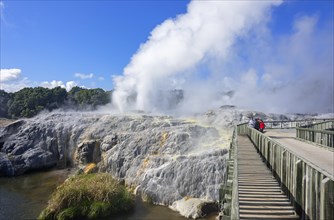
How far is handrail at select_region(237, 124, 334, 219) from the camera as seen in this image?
508 cm

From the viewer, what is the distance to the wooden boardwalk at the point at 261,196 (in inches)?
256

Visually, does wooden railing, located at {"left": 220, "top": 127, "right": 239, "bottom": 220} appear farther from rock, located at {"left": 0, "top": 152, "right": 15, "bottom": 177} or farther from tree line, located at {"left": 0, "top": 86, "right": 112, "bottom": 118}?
tree line, located at {"left": 0, "top": 86, "right": 112, "bottom": 118}

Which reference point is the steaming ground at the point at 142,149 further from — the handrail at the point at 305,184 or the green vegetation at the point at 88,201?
the handrail at the point at 305,184

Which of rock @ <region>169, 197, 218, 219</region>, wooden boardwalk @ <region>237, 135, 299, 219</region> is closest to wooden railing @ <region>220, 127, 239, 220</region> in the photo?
wooden boardwalk @ <region>237, 135, 299, 219</region>

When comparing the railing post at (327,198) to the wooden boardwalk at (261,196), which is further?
the wooden boardwalk at (261,196)

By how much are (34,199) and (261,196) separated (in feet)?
82.2

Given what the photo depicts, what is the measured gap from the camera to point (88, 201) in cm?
2312

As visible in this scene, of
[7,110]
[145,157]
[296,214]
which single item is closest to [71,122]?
[145,157]

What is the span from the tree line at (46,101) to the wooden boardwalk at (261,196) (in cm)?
6648

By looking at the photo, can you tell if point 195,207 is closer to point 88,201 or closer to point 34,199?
point 88,201

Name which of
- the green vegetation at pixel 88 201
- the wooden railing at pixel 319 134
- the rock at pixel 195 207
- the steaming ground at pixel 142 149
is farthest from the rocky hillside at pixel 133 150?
the wooden railing at pixel 319 134

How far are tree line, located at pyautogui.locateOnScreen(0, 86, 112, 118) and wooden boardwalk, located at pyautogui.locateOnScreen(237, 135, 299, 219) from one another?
6648 centimetres

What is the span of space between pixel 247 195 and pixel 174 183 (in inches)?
745

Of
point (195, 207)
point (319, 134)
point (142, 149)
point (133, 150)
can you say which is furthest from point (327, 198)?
point (133, 150)
